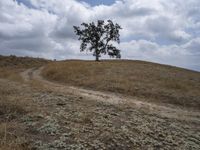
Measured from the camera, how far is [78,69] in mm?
39375

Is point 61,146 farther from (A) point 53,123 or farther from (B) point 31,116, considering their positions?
(B) point 31,116

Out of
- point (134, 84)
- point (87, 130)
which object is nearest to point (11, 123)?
point (87, 130)

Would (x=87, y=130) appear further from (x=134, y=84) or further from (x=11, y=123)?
(x=134, y=84)

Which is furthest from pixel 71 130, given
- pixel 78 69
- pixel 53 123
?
pixel 78 69

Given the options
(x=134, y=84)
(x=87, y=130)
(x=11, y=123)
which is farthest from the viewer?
(x=134, y=84)

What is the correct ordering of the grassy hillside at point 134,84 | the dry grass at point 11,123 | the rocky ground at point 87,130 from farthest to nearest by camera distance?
the grassy hillside at point 134,84 < the rocky ground at point 87,130 < the dry grass at point 11,123

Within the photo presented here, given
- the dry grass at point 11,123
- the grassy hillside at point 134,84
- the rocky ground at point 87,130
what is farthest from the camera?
the grassy hillside at point 134,84

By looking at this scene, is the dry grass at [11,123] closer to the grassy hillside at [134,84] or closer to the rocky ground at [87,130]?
the rocky ground at [87,130]

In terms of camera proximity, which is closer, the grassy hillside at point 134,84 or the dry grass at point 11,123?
the dry grass at point 11,123

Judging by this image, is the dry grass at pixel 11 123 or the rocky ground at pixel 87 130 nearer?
the dry grass at pixel 11 123

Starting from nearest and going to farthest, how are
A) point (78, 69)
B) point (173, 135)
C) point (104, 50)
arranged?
1. point (173, 135)
2. point (78, 69)
3. point (104, 50)

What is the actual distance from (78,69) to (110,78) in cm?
821

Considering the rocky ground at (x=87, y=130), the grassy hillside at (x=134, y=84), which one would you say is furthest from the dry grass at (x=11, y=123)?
the grassy hillside at (x=134, y=84)

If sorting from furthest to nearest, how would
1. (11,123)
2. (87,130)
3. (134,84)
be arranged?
(134,84) → (87,130) → (11,123)
